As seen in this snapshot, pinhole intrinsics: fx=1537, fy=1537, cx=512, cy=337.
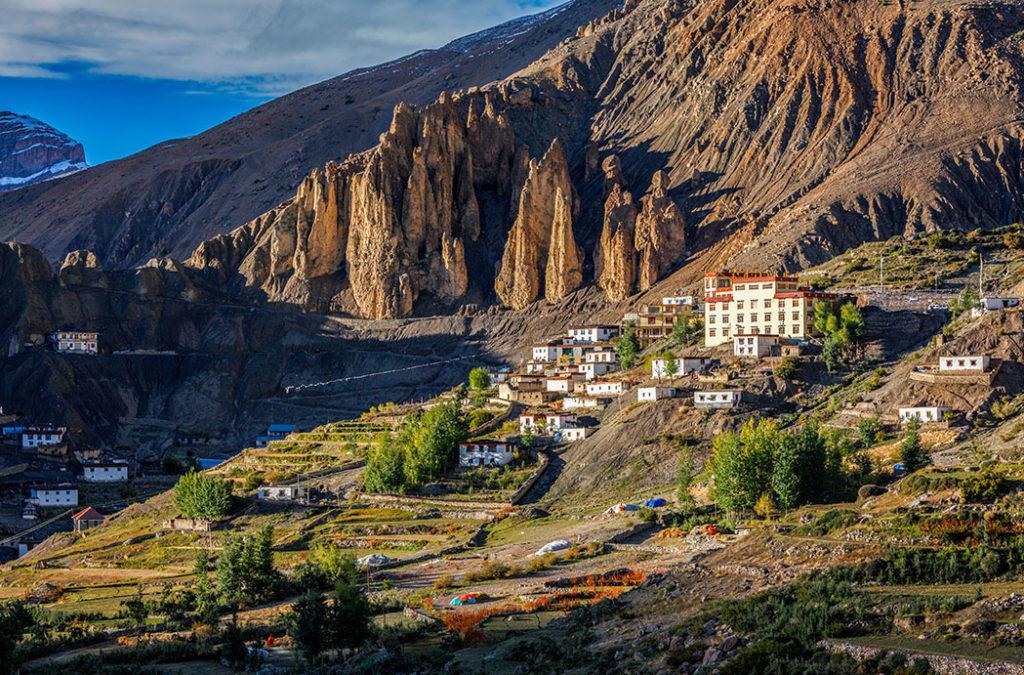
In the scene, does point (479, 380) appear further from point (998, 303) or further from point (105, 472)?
point (998, 303)

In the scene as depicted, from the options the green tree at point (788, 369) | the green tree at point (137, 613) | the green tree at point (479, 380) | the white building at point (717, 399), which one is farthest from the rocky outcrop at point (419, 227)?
the green tree at point (137, 613)

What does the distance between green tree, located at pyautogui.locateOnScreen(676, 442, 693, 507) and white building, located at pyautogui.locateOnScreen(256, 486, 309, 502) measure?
24002 millimetres

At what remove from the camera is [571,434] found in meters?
94.6

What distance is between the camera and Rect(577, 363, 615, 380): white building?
111 metres

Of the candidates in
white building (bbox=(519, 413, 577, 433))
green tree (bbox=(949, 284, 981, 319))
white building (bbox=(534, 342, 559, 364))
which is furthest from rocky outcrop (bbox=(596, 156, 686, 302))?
white building (bbox=(519, 413, 577, 433))

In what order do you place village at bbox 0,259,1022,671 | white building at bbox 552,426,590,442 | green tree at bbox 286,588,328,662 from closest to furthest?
green tree at bbox 286,588,328,662, village at bbox 0,259,1022,671, white building at bbox 552,426,590,442

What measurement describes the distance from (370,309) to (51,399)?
1335 inches

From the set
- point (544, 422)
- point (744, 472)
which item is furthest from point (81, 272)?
point (744, 472)

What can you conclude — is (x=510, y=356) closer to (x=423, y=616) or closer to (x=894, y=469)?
(x=894, y=469)

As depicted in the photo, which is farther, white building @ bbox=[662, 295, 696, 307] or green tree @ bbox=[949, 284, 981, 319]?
white building @ bbox=[662, 295, 696, 307]

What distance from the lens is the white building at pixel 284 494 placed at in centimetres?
9412

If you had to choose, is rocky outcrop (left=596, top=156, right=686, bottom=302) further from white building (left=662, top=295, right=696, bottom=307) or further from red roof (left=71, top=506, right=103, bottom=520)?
red roof (left=71, top=506, right=103, bottom=520)

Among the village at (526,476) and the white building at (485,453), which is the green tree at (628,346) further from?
the white building at (485,453)

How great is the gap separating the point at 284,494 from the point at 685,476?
30.6 m
